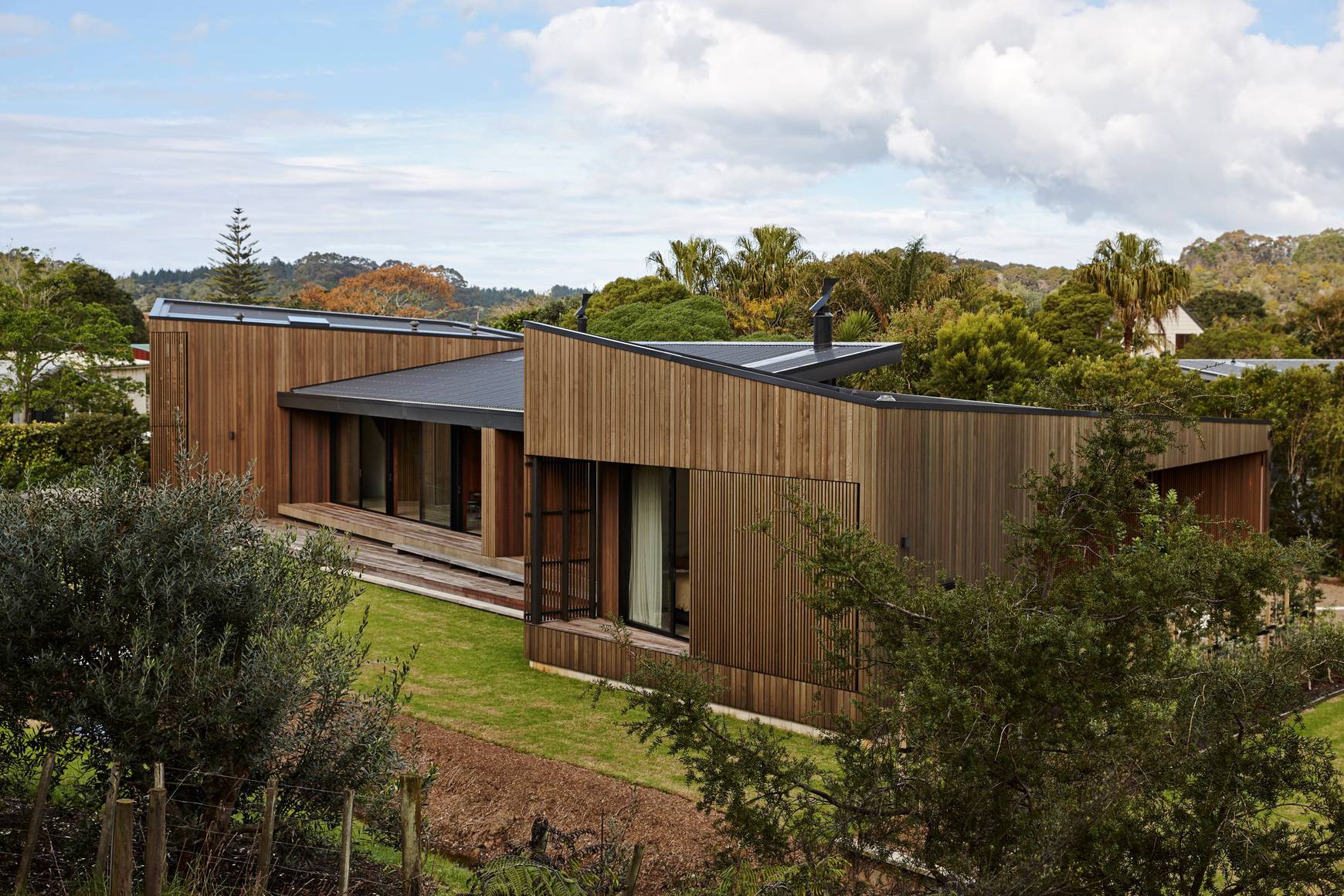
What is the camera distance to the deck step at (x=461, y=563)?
1534 cm

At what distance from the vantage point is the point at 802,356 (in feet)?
44.7

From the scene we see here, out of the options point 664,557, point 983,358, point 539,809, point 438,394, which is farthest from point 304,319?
point 539,809

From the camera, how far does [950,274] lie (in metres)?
37.4

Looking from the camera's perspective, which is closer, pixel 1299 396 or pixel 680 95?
pixel 1299 396

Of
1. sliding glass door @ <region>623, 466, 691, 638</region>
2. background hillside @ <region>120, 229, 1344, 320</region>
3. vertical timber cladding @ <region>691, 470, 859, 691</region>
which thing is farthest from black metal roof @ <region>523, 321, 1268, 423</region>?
background hillside @ <region>120, 229, 1344, 320</region>

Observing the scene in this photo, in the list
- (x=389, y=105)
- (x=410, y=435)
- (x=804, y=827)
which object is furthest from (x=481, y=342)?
(x=389, y=105)

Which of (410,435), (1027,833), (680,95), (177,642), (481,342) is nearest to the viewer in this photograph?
(1027,833)

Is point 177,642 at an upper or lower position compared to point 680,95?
lower

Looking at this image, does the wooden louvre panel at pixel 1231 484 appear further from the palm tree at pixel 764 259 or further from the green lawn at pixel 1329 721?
the palm tree at pixel 764 259

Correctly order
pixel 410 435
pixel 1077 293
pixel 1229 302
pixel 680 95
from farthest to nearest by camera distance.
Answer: pixel 1229 302, pixel 1077 293, pixel 680 95, pixel 410 435

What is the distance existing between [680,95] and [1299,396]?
18.6 meters

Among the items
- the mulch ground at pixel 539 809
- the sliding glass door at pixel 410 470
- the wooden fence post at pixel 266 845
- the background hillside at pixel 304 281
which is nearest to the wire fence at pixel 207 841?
the wooden fence post at pixel 266 845

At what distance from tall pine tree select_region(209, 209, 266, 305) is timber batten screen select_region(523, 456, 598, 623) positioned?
48.8 metres

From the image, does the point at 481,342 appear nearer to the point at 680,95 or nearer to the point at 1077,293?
the point at 680,95
